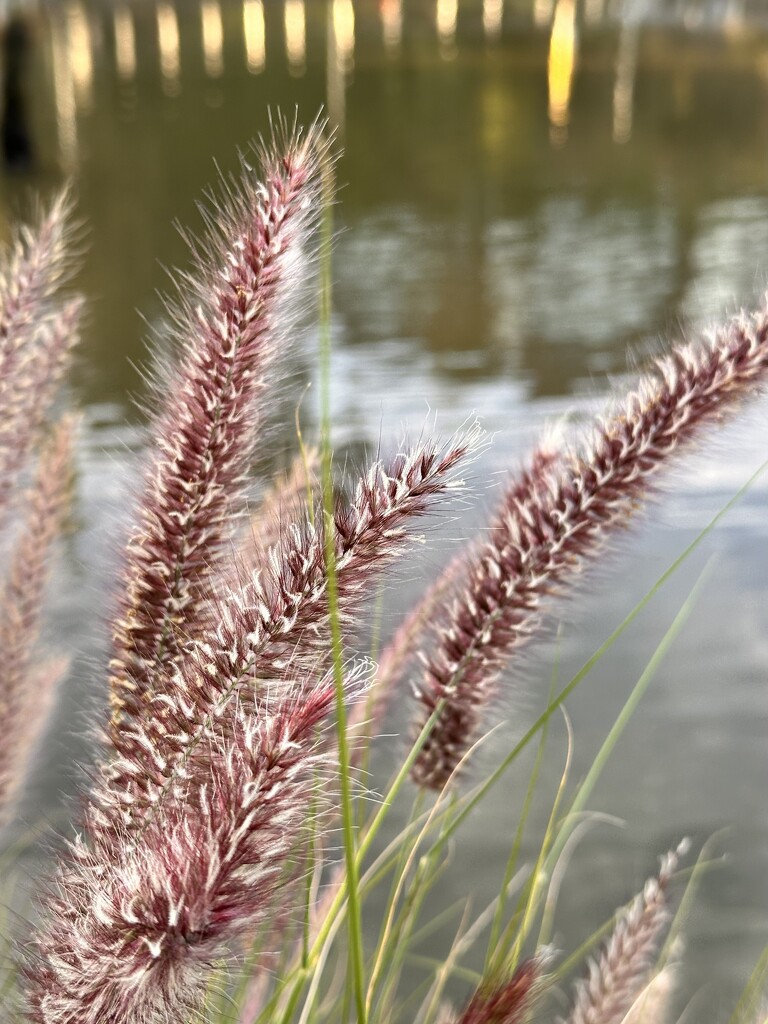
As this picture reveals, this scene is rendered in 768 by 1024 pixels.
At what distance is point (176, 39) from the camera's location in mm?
23375

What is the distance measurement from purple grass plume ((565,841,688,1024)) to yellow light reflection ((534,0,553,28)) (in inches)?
995

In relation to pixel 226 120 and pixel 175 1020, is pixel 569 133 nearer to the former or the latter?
pixel 226 120

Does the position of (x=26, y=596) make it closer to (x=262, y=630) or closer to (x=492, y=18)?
(x=262, y=630)

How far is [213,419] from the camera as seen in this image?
81 centimetres

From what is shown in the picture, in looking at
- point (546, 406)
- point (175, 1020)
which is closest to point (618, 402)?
point (175, 1020)

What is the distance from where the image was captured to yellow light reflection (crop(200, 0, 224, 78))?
19.8 m

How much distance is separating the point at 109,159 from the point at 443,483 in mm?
13009

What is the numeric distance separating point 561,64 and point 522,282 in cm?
1327

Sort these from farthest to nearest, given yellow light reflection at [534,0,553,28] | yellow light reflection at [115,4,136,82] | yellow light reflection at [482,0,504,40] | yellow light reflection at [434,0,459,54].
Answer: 1. yellow light reflection at [534,0,553,28]
2. yellow light reflection at [482,0,504,40]
3. yellow light reflection at [434,0,459,54]
4. yellow light reflection at [115,4,136,82]

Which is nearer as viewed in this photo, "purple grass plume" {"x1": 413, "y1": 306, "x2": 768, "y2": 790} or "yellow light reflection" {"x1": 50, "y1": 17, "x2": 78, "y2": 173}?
"purple grass plume" {"x1": 413, "y1": 306, "x2": 768, "y2": 790}

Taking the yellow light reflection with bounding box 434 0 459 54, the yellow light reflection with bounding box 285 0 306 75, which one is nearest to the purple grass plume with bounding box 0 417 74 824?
the yellow light reflection with bounding box 285 0 306 75

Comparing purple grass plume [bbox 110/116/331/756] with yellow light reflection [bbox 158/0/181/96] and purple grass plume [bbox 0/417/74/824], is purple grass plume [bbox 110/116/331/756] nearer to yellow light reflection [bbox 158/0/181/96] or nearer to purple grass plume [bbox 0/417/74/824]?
purple grass plume [bbox 0/417/74/824]

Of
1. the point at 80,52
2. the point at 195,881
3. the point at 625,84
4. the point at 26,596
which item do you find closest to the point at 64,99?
the point at 80,52

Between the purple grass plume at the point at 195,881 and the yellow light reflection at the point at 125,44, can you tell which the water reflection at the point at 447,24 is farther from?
the purple grass plume at the point at 195,881
